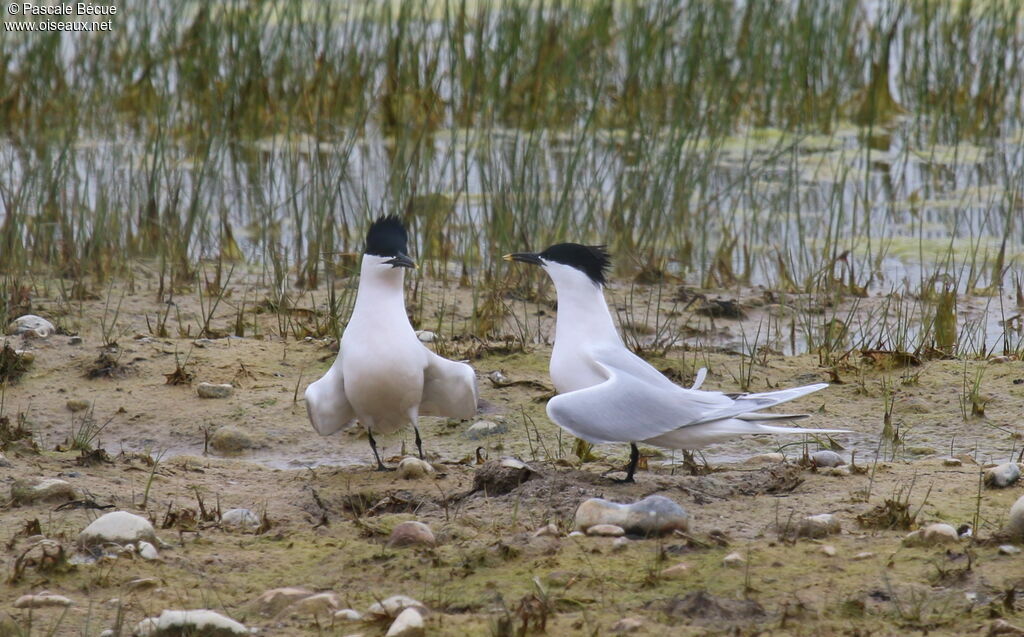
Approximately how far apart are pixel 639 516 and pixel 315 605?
89 cm

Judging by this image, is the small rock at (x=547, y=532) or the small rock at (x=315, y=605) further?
the small rock at (x=547, y=532)

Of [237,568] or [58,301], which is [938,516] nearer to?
[237,568]

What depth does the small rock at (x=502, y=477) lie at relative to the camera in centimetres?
391

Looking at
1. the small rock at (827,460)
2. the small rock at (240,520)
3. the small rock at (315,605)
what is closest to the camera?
the small rock at (315,605)

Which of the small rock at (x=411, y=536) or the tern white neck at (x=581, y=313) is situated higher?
the tern white neck at (x=581, y=313)

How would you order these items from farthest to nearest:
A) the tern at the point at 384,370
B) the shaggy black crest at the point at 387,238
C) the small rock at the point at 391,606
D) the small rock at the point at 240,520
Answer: the shaggy black crest at the point at 387,238 < the tern at the point at 384,370 < the small rock at the point at 240,520 < the small rock at the point at 391,606

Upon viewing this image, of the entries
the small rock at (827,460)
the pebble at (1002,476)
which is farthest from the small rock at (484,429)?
the pebble at (1002,476)

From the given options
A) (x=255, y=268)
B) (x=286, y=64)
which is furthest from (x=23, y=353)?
(x=286, y=64)

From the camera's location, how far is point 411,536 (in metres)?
3.46

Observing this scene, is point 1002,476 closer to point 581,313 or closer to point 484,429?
point 581,313

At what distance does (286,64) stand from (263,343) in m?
4.54

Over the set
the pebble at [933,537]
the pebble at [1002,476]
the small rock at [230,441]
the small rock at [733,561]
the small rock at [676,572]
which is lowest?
the small rock at [230,441]

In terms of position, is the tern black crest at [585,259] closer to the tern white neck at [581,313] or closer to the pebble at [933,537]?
the tern white neck at [581,313]

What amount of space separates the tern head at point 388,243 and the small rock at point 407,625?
1.97 meters
